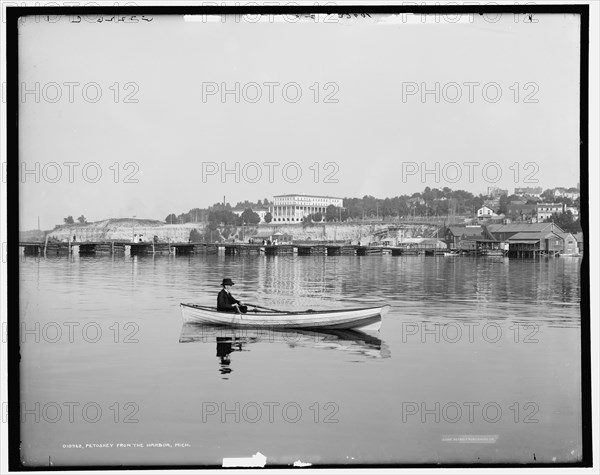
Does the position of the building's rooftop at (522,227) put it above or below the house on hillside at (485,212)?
below

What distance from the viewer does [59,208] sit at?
5.05 meters

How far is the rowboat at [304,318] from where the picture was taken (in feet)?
18.7

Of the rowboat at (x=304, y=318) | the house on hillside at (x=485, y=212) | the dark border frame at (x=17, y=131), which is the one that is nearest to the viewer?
the dark border frame at (x=17, y=131)

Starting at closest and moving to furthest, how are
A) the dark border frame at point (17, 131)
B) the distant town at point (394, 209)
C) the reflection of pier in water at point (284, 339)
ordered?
1. the dark border frame at point (17, 131)
2. the distant town at point (394, 209)
3. the reflection of pier in water at point (284, 339)

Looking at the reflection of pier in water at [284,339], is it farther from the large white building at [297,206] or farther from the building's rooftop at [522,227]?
the building's rooftop at [522,227]

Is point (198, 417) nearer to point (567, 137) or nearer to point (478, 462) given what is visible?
point (478, 462)

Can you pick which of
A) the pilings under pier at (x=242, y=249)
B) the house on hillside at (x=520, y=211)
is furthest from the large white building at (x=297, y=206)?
the house on hillside at (x=520, y=211)

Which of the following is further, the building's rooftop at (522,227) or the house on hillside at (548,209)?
the building's rooftop at (522,227)

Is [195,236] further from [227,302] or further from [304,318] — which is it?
[304,318]

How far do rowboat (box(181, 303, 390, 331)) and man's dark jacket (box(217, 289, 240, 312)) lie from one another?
0.04 m

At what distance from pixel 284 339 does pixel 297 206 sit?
1.04 m

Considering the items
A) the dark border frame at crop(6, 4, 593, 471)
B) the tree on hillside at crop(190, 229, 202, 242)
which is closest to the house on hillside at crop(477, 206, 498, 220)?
the dark border frame at crop(6, 4, 593, 471)

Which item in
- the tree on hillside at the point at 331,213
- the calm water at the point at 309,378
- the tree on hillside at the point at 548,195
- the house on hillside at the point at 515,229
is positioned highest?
the tree on hillside at the point at 548,195

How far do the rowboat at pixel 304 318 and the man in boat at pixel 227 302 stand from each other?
4 centimetres
